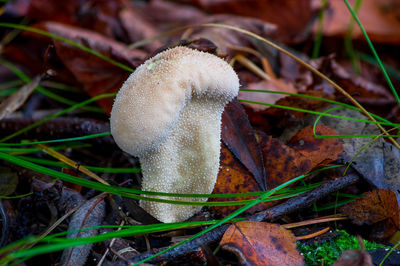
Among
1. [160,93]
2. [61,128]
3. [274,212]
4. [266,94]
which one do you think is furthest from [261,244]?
[61,128]

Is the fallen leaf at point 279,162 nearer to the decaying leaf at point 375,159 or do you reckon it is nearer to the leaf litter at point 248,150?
the leaf litter at point 248,150

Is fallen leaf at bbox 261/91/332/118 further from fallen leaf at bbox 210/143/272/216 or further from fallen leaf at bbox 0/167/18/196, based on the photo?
fallen leaf at bbox 0/167/18/196

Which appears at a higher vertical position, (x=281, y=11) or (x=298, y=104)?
(x=281, y=11)

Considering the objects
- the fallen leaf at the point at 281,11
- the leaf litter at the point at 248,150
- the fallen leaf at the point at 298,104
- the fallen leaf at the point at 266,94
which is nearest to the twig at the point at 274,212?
the leaf litter at the point at 248,150

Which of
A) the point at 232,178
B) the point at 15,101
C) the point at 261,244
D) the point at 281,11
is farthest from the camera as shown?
the point at 281,11

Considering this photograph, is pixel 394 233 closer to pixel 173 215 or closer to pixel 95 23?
pixel 173 215

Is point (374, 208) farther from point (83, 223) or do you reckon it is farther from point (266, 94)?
point (83, 223)

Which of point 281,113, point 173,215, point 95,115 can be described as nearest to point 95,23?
point 95,115
